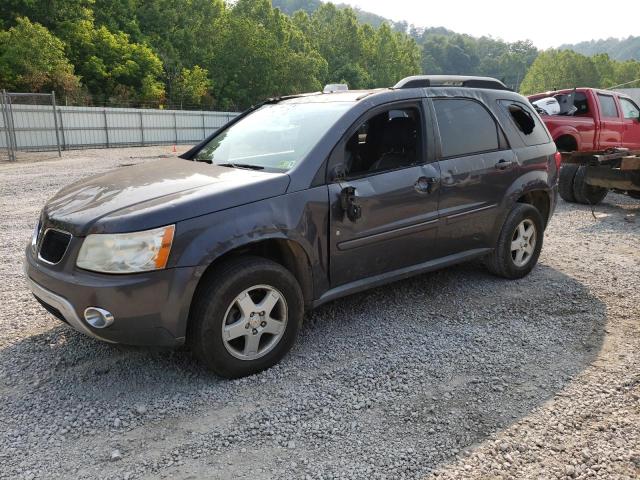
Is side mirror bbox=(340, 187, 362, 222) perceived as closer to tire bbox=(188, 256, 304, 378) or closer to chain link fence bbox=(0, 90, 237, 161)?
tire bbox=(188, 256, 304, 378)

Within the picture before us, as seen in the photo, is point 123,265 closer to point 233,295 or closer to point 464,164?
point 233,295

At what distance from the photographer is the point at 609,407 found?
3.11m

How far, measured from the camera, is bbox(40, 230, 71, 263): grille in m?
3.17

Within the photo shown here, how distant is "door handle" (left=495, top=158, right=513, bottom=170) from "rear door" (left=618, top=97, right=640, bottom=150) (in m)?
8.54

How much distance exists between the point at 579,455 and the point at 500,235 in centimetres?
257

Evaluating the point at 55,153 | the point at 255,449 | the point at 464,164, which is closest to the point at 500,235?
the point at 464,164

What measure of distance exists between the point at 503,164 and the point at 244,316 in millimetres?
2852

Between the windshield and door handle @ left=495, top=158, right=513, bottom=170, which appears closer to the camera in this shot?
the windshield

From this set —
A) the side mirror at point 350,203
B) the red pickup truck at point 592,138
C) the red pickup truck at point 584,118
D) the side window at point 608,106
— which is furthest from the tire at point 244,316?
the side window at point 608,106

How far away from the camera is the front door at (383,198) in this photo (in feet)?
12.2

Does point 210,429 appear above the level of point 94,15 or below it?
below

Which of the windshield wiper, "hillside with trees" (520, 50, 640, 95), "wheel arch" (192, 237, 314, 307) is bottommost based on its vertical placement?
"wheel arch" (192, 237, 314, 307)

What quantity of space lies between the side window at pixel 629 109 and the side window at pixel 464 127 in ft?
29.0

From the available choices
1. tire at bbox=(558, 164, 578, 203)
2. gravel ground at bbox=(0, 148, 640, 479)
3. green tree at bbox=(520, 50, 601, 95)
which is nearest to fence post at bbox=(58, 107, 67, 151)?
tire at bbox=(558, 164, 578, 203)
